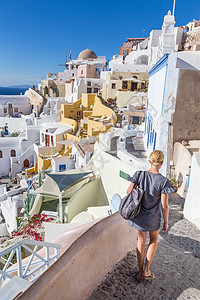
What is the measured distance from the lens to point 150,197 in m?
2.60

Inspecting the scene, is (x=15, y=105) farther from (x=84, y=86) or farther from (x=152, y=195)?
(x=152, y=195)

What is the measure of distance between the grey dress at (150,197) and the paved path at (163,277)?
0.79m

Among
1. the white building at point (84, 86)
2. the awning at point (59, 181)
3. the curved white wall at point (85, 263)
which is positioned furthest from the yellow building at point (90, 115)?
the curved white wall at point (85, 263)

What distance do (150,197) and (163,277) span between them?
1.25 meters

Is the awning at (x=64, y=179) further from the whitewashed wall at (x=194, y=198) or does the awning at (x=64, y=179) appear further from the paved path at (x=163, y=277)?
the paved path at (x=163, y=277)

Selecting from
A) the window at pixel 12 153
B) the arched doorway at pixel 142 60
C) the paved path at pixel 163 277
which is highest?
the arched doorway at pixel 142 60

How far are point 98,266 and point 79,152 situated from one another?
13999 mm

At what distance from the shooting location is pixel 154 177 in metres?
2.59

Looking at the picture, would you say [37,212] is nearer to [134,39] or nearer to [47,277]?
[47,277]

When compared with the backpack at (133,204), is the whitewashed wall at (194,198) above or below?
below

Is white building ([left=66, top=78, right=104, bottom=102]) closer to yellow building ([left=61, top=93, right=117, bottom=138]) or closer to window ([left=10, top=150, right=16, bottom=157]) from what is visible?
yellow building ([left=61, top=93, right=117, bottom=138])

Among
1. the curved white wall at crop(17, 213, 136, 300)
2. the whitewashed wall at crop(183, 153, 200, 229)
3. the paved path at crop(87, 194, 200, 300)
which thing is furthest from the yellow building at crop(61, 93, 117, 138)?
the curved white wall at crop(17, 213, 136, 300)

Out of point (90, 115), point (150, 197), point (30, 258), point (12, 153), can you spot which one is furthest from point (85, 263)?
point (12, 153)

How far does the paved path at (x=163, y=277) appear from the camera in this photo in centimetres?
271
